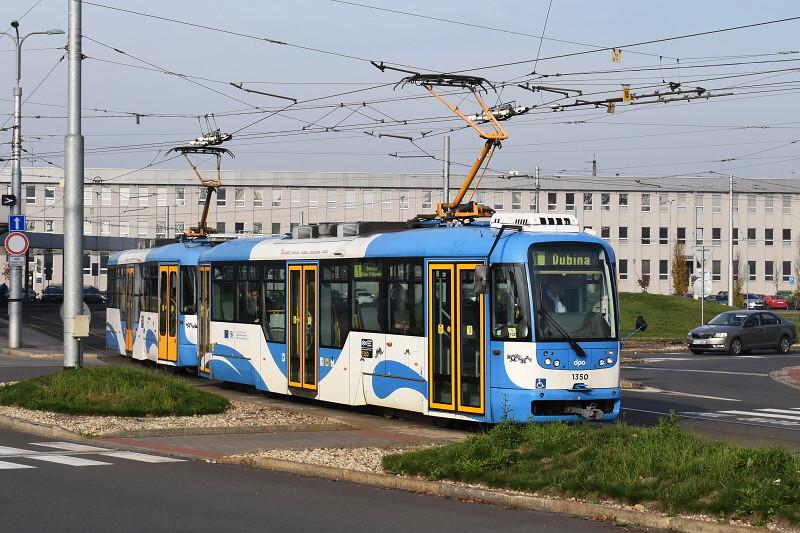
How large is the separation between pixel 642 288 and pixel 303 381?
72.3m

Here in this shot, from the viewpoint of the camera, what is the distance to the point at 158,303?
30.8 meters

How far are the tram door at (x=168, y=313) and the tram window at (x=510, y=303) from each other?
537 inches

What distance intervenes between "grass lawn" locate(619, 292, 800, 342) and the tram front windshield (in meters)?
37.6

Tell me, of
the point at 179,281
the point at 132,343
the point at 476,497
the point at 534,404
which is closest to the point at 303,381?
the point at 534,404

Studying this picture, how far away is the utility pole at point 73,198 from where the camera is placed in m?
21.8

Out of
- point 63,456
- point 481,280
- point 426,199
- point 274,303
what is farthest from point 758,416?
point 426,199

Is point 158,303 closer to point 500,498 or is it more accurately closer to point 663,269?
→ point 500,498

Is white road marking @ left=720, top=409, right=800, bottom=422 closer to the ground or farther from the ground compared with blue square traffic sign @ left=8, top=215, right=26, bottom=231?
closer to the ground

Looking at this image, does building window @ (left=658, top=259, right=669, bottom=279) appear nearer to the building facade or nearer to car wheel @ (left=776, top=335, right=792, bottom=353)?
the building facade

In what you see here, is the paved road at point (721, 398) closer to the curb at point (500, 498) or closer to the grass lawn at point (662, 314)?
the curb at point (500, 498)

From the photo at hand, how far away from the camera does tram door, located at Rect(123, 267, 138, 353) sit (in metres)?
33.2

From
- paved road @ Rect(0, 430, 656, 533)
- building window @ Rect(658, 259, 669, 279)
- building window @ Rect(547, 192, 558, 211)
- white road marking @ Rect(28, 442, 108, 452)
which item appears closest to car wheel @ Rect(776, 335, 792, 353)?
white road marking @ Rect(28, 442, 108, 452)

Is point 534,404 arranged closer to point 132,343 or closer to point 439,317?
point 439,317

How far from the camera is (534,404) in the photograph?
17.0 m
